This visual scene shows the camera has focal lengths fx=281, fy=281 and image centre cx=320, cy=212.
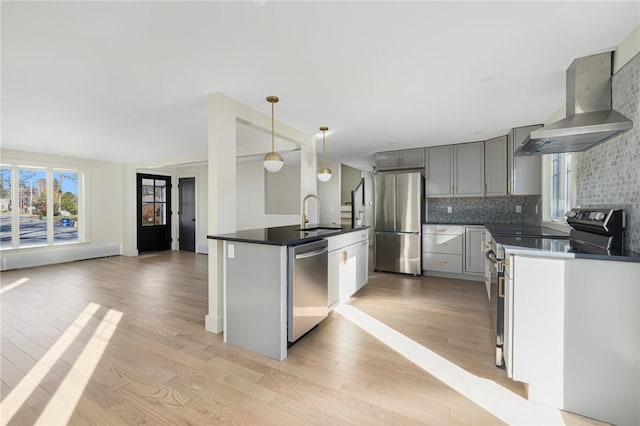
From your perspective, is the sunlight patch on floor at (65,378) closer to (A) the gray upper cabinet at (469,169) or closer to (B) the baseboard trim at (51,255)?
(B) the baseboard trim at (51,255)

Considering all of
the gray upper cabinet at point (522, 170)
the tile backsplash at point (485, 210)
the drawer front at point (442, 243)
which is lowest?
the drawer front at point (442, 243)

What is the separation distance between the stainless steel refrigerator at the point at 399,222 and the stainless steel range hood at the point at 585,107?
8.47 ft

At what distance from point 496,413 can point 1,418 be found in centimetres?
279

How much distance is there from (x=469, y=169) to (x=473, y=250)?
1.37 metres

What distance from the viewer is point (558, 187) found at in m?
3.56

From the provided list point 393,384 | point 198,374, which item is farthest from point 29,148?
point 393,384

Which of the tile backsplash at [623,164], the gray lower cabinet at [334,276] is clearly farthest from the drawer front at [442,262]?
the tile backsplash at [623,164]

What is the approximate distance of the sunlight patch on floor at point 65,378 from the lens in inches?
63.7

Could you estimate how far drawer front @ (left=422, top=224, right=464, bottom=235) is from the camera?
183 inches

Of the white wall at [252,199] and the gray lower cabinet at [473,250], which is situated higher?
the white wall at [252,199]

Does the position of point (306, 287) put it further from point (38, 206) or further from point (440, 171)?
point (38, 206)

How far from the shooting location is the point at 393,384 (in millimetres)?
1873

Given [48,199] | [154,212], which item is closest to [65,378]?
[48,199]

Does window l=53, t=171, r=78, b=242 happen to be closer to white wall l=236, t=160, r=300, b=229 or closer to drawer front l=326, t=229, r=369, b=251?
white wall l=236, t=160, r=300, b=229
